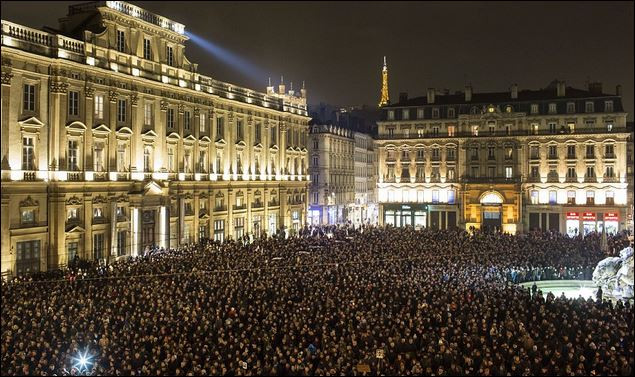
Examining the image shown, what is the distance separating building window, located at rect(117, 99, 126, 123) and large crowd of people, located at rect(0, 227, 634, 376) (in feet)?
44.2

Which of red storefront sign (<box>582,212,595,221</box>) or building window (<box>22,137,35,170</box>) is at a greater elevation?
building window (<box>22,137,35,170</box>)

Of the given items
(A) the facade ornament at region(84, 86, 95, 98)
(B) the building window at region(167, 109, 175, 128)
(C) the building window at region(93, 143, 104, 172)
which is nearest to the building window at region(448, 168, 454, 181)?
(B) the building window at region(167, 109, 175, 128)

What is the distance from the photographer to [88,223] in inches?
1608

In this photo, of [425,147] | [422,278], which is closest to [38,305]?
[422,278]

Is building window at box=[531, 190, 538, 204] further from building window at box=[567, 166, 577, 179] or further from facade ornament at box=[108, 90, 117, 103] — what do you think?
facade ornament at box=[108, 90, 117, 103]

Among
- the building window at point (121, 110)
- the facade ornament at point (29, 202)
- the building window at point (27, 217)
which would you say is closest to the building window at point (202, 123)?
the building window at point (121, 110)

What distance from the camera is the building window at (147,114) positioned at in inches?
1845

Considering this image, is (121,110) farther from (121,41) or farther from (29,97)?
(29,97)

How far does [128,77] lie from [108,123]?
4006 millimetres

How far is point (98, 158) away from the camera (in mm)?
42312

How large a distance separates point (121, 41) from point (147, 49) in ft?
10.1

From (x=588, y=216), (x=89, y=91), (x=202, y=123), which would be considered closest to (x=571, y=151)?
(x=588, y=216)

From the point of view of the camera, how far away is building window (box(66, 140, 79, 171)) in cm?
3981

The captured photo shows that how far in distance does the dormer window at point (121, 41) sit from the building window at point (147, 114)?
4647mm
